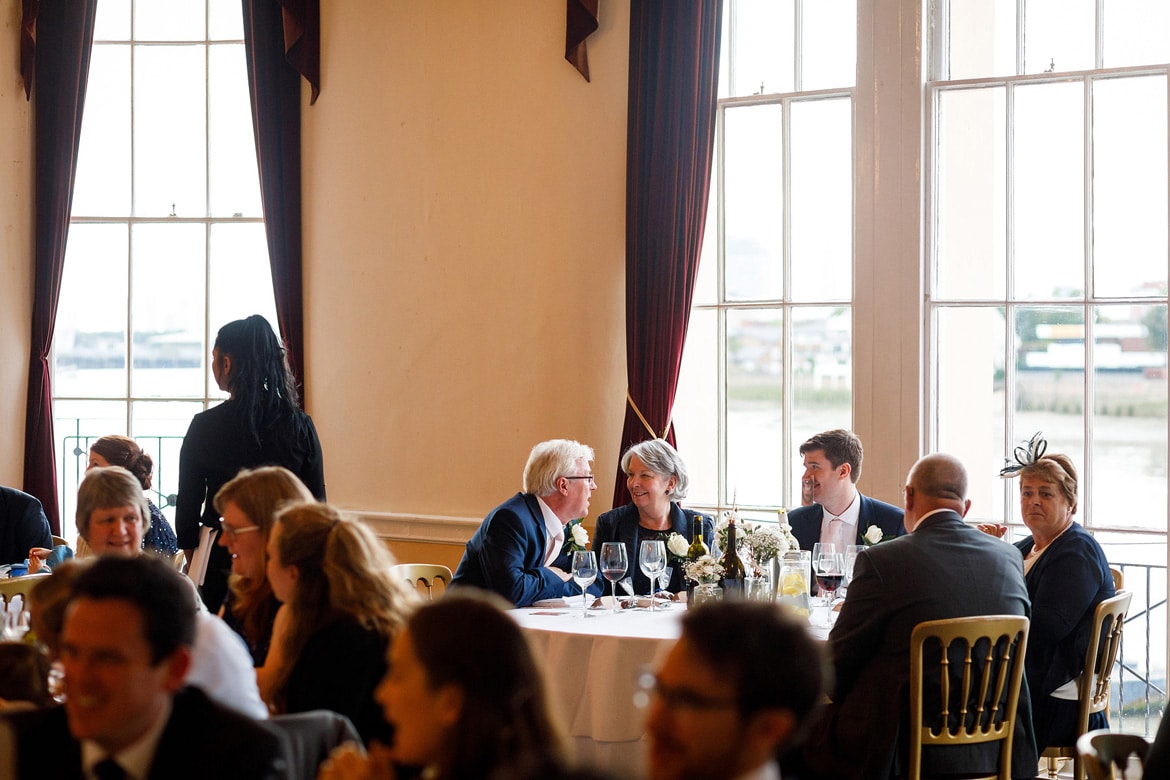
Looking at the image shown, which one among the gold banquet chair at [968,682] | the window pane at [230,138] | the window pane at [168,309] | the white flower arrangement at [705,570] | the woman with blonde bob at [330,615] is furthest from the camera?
the window pane at [168,309]

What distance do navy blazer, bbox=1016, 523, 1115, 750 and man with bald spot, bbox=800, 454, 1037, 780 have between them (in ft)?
1.93

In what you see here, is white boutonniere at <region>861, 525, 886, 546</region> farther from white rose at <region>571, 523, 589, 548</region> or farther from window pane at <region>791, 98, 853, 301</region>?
window pane at <region>791, 98, 853, 301</region>

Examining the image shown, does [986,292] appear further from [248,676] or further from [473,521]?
[248,676]

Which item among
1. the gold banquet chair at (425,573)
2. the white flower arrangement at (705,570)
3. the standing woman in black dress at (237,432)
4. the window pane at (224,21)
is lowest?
the gold banquet chair at (425,573)

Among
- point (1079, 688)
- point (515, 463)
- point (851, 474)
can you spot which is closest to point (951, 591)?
point (1079, 688)

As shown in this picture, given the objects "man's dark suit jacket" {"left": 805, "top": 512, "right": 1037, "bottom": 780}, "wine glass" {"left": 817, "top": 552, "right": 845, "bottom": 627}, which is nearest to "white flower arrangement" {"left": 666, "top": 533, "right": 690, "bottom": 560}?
"wine glass" {"left": 817, "top": 552, "right": 845, "bottom": 627}

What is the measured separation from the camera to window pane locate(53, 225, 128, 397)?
24.1ft

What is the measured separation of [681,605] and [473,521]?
206cm

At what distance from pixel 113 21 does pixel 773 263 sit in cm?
398

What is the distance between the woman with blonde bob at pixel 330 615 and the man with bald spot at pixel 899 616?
146 centimetres

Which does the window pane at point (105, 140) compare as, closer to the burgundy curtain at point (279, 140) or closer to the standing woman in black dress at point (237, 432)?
the burgundy curtain at point (279, 140)

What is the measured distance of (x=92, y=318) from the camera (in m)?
7.37

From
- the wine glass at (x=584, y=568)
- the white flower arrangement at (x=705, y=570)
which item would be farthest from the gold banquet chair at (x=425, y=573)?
the white flower arrangement at (x=705, y=570)

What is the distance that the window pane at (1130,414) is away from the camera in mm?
5406
